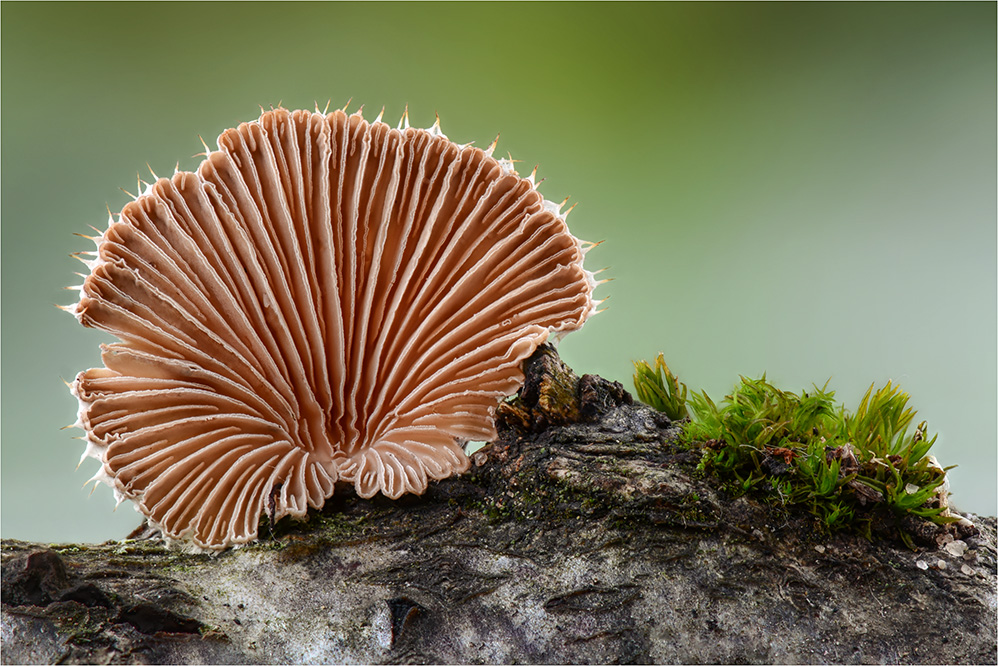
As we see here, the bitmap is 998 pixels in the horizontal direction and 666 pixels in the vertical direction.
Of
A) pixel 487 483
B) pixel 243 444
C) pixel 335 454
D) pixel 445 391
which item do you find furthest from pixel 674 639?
pixel 243 444

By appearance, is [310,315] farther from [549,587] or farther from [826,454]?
[826,454]

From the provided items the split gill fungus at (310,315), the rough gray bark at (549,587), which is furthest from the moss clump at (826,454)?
the split gill fungus at (310,315)

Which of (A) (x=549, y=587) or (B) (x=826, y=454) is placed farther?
(B) (x=826, y=454)

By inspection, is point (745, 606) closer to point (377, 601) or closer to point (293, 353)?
point (377, 601)

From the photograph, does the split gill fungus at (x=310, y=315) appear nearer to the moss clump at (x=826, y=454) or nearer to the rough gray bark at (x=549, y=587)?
the rough gray bark at (x=549, y=587)

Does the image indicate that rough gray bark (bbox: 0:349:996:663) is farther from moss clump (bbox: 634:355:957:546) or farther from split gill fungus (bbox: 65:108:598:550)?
split gill fungus (bbox: 65:108:598:550)

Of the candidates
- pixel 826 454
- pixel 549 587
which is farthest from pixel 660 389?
pixel 549 587
